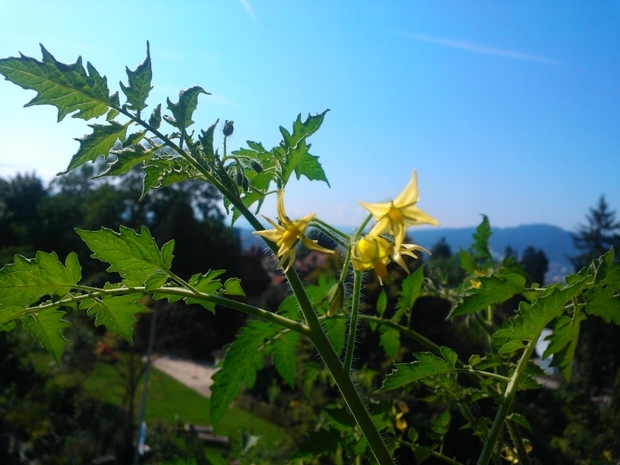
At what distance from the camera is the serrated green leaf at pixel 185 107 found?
0.90 meters

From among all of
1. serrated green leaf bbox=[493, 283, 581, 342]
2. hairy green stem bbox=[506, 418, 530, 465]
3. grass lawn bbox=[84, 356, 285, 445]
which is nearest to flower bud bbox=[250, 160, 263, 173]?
serrated green leaf bbox=[493, 283, 581, 342]

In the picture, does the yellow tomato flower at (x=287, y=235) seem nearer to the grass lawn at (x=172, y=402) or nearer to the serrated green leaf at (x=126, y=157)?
the serrated green leaf at (x=126, y=157)

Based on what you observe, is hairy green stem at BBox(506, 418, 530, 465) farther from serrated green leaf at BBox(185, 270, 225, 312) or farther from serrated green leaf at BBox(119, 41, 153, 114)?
serrated green leaf at BBox(119, 41, 153, 114)

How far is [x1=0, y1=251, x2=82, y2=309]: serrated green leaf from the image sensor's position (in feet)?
2.89

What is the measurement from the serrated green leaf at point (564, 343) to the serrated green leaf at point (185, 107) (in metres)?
0.79

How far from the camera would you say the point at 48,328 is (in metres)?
0.95

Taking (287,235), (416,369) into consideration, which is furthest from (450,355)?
(287,235)

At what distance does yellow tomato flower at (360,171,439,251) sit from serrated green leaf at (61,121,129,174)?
1.64ft

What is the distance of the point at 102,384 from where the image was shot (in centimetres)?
1547

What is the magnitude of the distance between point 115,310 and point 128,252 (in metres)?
0.15

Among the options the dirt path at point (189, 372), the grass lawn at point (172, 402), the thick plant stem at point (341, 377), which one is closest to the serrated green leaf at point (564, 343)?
the thick plant stem at point (341, 377)

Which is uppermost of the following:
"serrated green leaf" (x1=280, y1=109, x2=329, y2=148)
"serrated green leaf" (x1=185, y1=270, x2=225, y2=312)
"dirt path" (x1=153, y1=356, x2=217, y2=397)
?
"serrated green leaf" (x1=280, y1=109, x2=329, y2=148)

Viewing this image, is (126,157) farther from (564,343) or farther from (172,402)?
(172,402)

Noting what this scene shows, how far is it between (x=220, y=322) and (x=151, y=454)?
834 centimetres
